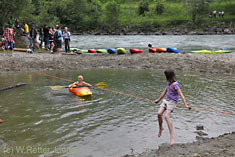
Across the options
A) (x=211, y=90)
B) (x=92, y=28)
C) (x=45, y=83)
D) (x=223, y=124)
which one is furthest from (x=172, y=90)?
(x=92, y=28)

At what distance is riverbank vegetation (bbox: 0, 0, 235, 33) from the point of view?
80.4 meters

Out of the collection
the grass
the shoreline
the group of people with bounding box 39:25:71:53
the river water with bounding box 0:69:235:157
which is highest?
the grass

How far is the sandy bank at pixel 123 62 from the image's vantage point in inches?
725

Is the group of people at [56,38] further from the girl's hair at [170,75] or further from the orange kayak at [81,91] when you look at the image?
the girl's hair at [170,75]

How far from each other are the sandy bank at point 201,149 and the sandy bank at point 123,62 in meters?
11.6

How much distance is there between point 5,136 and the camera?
7.46m

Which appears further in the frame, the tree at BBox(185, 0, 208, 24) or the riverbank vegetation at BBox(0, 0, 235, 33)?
the tree at BBox(185, 0, 208, 24)

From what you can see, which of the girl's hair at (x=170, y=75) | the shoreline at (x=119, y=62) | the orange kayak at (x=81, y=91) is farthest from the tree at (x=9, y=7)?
the girl's hair at (x=170, y=75)

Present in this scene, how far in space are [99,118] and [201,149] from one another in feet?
12.0

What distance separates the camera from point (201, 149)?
20.6 feet

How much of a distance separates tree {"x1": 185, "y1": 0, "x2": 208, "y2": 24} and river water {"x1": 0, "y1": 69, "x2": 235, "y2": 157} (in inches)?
2929

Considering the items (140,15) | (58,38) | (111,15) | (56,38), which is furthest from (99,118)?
(140,15)

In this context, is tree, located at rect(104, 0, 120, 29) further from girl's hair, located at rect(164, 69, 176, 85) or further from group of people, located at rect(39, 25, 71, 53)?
girl's hair, located at rect(164, 69, 176, 85)

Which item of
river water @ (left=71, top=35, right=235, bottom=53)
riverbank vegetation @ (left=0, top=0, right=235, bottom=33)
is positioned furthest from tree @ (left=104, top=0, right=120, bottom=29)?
river water @ (left=71, top=35, right=235, bottom=53)
